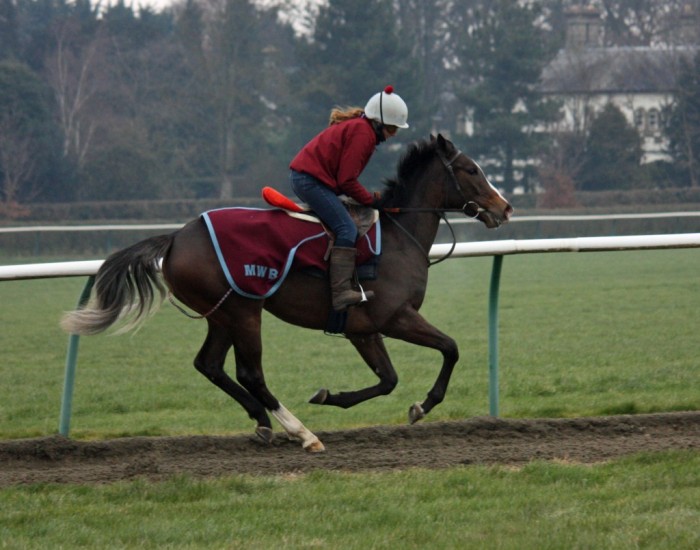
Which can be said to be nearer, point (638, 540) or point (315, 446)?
point (638, 540)

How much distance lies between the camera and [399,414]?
7578 mm

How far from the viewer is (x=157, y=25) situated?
52.3m

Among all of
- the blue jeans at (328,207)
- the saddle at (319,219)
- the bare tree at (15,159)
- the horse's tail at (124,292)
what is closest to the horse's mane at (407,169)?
the saddle at (319,219)

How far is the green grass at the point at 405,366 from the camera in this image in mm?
7633

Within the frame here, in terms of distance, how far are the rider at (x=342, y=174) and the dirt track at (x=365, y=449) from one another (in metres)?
0.78

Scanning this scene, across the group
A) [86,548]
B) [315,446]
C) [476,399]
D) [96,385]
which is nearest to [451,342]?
[315,446]

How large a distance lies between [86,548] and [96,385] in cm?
555

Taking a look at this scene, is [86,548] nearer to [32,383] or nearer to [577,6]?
[32,383]

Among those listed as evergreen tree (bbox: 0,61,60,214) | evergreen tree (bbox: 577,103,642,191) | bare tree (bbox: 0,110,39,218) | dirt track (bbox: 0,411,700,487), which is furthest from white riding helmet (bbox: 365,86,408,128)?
evergreen tree (bbox: 577,103,642,191)

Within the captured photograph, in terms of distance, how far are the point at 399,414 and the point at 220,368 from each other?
1619mm

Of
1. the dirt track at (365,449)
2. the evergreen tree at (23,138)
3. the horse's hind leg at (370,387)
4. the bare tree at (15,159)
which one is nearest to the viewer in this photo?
the dirt track at (365,449)

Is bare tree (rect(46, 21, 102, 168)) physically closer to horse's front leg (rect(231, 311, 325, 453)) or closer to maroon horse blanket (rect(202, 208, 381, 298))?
horse's front leg (rect(231, 311, 325, 453))

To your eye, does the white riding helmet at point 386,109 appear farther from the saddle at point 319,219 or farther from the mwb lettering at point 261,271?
the mwb lettering at point 261,271

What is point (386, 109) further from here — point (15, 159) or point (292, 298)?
point (15, 159)
